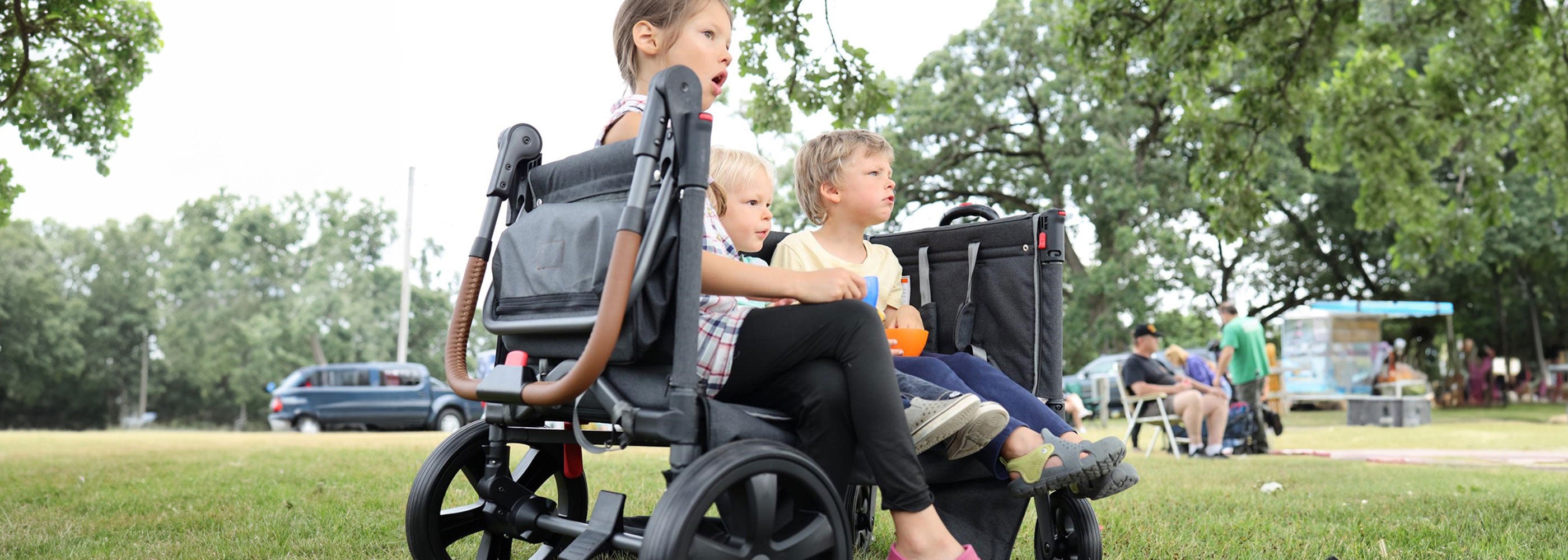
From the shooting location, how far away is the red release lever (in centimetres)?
248

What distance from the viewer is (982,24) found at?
23516mm

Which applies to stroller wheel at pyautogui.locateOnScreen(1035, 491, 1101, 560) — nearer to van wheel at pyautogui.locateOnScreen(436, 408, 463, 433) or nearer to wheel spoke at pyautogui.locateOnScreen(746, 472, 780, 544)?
wheel spoke at pyautogui.locateOnScreen(746, 472, 780, 544)

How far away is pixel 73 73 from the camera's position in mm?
8555

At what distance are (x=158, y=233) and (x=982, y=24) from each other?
42626 mm

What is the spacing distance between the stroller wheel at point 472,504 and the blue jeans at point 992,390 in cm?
97

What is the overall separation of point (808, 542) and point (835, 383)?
35cm

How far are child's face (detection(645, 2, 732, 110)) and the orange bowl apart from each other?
35.7 inches

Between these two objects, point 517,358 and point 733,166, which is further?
point 733,166

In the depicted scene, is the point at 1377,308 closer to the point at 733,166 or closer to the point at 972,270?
the point at 972,270

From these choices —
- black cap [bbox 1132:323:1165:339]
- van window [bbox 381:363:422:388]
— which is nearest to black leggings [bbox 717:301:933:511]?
black cap [bbox 1132:323:1165:339]

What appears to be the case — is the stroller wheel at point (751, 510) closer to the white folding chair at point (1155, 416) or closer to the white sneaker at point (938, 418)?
the white sneaker at point (938, 418)

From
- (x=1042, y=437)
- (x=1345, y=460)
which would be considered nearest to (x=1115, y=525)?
(x=1042, y=437)

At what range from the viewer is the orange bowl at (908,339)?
3.21 meters

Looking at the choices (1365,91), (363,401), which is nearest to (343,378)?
(363,401)
